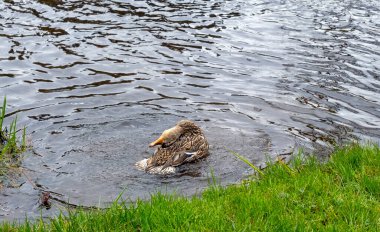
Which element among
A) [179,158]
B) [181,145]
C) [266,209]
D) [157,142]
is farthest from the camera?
[181,145]

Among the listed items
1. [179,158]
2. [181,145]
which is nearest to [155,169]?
[179,158]

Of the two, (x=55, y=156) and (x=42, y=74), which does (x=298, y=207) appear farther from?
(x=42, y=74)

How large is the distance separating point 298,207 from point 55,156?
3900 millimetres

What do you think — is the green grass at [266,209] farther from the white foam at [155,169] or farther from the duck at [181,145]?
the duck at [181,145]

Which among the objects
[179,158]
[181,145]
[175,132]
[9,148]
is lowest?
[179,158]

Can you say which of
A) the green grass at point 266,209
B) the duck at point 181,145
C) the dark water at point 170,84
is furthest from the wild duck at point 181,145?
the green grass at point 266,209

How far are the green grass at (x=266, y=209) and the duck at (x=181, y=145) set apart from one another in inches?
69.7

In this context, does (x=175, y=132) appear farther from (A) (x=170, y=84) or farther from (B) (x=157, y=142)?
(A) (x=170, y=84)

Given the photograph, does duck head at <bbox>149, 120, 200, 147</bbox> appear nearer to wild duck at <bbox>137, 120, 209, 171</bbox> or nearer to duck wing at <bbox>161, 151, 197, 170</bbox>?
wild duck at <bbox>137, 120, 209, 171</bbox>

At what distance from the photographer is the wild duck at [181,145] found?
8.49 m

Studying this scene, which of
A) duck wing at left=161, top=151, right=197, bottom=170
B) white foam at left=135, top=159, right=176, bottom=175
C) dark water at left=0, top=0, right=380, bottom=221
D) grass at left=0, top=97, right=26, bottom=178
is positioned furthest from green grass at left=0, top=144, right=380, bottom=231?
grass at left=0, top=97, right=26, bottom=178

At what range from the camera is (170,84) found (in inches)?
456

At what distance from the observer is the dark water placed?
26.8 ft

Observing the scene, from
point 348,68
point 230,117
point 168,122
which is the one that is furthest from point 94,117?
point 348,68
